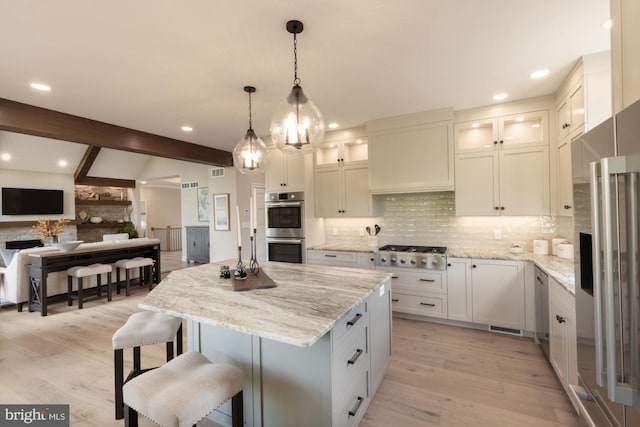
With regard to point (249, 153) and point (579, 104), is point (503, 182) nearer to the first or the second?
point (579, 104)

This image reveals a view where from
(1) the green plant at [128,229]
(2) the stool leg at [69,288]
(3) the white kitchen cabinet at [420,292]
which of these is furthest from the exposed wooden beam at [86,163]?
(3) the white kitchen cabinet at [420,292]

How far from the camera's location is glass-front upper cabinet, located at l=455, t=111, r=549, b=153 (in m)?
3.15

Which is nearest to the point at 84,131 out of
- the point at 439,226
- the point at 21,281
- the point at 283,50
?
the point at 21,281

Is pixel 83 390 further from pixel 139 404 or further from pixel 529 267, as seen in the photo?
pixel 529 267

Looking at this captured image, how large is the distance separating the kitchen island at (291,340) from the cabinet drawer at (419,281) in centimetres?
155

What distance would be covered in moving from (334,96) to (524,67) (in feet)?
5.60

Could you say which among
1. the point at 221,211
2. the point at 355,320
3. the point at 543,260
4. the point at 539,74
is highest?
the point at 539,74

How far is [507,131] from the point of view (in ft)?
11.3

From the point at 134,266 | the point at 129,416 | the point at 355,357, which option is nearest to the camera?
the point at 129,416

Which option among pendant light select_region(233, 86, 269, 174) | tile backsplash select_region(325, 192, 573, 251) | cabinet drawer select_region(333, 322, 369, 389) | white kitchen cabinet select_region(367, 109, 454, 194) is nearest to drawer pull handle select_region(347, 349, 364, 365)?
cabinet drawer select_region(333, 322, 369, 389)

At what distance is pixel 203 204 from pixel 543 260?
759 cm

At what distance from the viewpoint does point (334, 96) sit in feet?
10.1

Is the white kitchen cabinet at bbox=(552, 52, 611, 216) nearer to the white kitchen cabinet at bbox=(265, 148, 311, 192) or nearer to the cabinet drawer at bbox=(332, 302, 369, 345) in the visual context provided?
the cabinet drawer at bbox=(332, 302, 369, 345)

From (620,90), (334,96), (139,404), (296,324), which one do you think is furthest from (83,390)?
(620,90)
